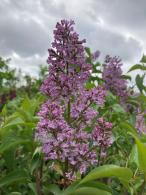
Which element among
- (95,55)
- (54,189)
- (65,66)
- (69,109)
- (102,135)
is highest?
(95,55)

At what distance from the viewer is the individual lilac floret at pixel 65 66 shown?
2.49 metres

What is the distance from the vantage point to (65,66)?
2.54m

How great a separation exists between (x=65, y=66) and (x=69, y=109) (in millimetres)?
245

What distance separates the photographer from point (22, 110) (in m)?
3.00

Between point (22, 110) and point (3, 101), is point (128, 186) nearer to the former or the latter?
point (22, 110)

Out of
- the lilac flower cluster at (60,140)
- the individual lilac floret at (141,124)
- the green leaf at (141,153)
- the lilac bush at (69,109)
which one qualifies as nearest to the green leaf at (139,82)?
the individual lilac floret at (141,124)

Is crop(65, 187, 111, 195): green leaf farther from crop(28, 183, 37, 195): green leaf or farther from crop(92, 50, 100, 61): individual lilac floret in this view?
crop(92, 50, 100, 61): individual lilac floret

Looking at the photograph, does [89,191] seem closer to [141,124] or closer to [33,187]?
[33,187]

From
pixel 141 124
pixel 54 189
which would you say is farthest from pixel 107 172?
pixel 141 124

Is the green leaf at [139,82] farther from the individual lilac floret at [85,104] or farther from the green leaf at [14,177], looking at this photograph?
the green leaf at [14,177]

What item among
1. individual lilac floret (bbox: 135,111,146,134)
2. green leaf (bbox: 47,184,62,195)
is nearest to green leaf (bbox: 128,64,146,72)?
individual lilac floret (bbox: 135,111,146,134)

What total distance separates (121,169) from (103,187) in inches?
11.8

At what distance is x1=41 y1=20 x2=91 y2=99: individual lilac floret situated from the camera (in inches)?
98.0

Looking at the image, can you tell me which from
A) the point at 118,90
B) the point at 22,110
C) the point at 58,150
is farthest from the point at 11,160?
the point at 118,90
